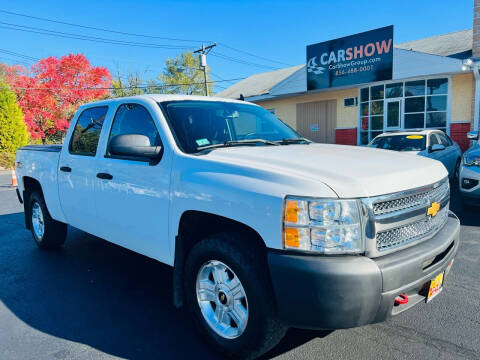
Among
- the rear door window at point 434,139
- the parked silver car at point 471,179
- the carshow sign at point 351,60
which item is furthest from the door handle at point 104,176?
the carshow sign at point 351,60

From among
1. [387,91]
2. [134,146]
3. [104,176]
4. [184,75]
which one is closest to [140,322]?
[104,176]

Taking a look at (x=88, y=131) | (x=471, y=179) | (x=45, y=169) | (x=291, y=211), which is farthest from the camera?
(x=471, y=179)

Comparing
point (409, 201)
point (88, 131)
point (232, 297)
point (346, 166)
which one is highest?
point (88, 131)

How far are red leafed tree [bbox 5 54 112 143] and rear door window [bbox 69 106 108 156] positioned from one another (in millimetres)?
22967

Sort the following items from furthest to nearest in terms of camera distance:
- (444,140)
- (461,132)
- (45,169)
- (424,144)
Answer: (461,132) → (444,140) → (424,144) → (45,169)

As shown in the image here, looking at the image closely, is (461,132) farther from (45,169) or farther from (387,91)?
(45,169)

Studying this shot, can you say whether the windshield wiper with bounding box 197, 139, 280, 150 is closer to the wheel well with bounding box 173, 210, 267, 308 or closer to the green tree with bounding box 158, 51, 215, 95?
the wheel well with bounding box 173, 210, 267, 308

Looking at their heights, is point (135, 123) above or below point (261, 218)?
above

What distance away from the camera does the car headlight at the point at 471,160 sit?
5975 mm

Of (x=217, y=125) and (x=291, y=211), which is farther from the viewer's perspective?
(x=217, y=125)

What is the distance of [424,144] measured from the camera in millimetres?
8852

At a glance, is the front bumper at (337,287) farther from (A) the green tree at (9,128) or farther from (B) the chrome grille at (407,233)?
(A) the green tree at (9,128)

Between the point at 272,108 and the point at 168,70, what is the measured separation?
1002 inches

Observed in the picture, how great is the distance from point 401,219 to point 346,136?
15.1m
